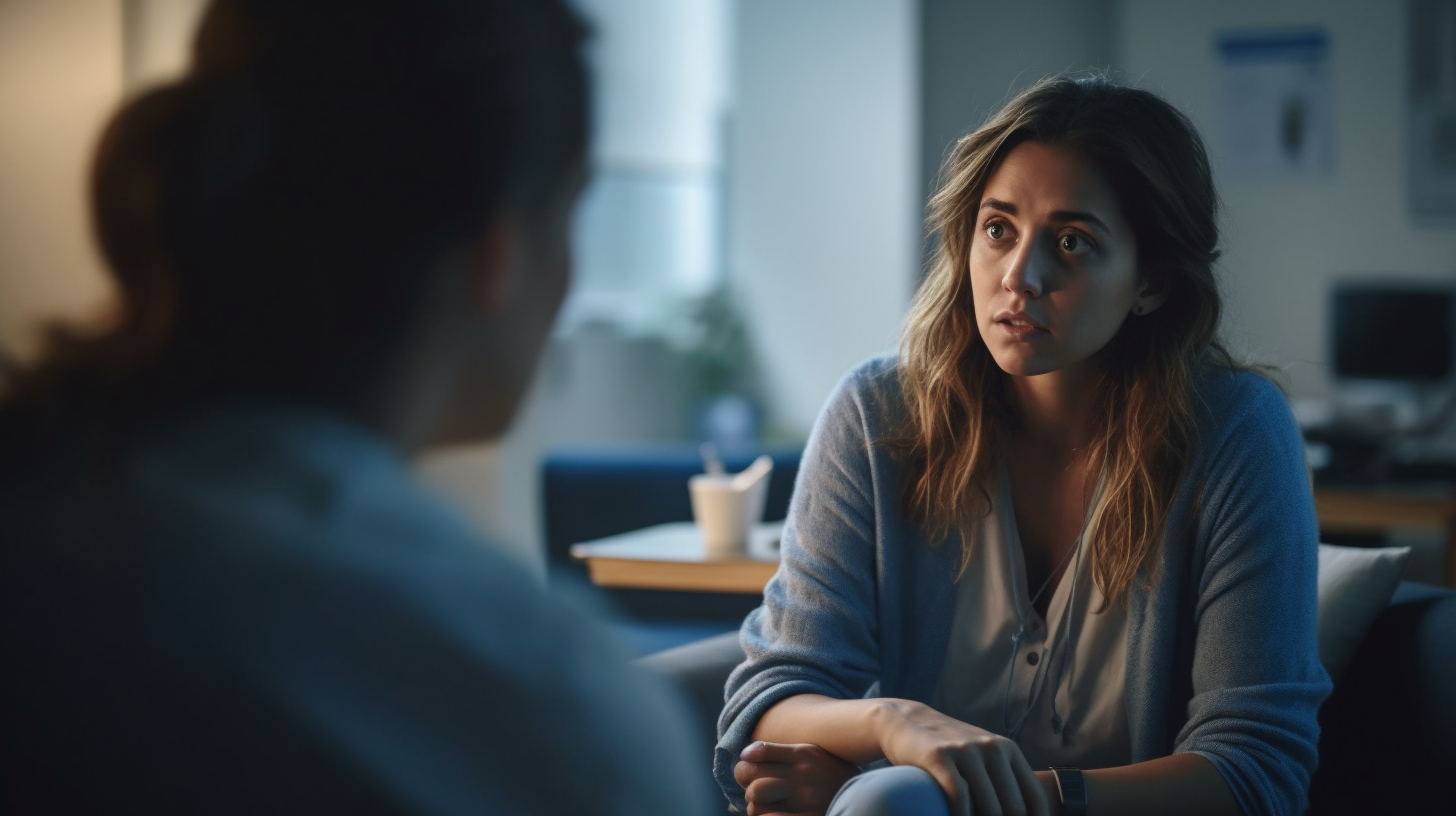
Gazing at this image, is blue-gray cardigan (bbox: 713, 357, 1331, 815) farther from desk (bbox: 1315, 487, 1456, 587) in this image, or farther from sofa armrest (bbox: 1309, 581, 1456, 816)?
desk (bbox: 1315, 487, 1456, 587)

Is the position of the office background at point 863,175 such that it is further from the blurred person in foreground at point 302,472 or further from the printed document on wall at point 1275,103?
the blurred person in foreground at point 302,472

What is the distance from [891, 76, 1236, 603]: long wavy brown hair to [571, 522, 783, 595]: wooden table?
1.97ft

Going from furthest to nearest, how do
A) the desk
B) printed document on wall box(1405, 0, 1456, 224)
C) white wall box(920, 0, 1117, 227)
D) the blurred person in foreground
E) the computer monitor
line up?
white wall box(920, 0, 1117, 227) < printed document on wall box(1405, 0, 1456, 224) < the computer monitor < the desk < the blurred person in foreground

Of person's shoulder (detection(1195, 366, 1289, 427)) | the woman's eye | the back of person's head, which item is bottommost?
person's shoulder (detection(1195, 366, 1289, 427))

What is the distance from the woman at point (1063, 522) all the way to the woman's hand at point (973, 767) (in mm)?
36

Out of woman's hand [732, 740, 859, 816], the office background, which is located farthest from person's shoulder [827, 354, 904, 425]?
the office background

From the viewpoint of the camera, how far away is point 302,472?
1.52 feet

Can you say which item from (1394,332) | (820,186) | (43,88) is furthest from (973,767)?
(820,186)

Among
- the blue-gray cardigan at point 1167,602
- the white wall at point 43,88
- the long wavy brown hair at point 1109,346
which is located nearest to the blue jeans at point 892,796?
the blue-gray cardigan at point 1167,602

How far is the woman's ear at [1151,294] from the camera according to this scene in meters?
1.35

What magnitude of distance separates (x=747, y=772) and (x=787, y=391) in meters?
3.81

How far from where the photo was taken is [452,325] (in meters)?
0.50

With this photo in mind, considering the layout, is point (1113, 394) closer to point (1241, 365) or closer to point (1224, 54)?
point (1241, 365)

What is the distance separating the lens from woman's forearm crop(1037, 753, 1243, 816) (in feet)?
3.77
